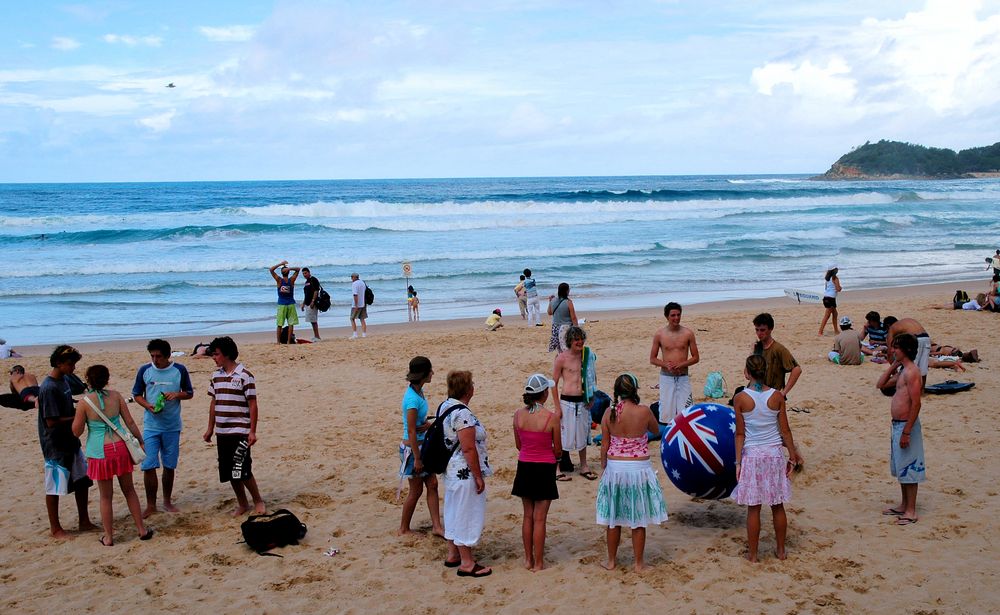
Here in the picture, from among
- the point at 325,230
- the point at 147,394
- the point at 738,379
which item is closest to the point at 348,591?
the point at 147,394

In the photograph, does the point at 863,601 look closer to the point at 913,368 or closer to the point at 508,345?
the point at 913,368

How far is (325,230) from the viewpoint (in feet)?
153

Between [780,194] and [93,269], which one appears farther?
[780,194]

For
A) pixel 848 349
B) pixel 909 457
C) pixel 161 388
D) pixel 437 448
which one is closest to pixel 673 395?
pixel 909 457

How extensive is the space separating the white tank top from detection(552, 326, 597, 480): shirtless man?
2.03 meters

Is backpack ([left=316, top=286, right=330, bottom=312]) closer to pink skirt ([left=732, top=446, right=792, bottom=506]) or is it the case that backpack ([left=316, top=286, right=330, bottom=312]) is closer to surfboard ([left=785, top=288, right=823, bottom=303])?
surfboard ([left=785, top=288, right=823, bottom=303])

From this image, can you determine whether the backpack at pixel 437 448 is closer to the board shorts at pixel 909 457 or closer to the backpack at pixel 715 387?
the board shorts at pixel 909 457

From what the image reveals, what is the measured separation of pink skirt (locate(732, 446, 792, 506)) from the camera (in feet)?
19.5

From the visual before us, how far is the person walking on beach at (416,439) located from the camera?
632cm

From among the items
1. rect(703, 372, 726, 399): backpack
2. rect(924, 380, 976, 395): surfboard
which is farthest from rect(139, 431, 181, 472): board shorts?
rect(924, 380, 976, 395): surfboard

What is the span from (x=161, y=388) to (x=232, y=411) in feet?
2.47

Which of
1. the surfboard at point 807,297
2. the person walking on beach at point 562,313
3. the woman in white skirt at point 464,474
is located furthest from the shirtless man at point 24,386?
the surfboard at point 807,297

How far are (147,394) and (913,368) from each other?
6476 mm

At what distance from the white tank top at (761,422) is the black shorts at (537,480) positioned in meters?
1.45
